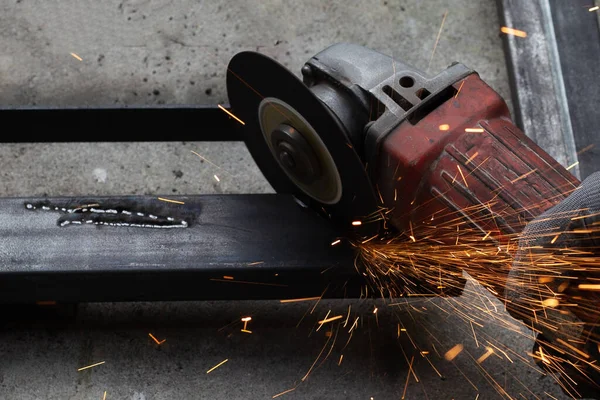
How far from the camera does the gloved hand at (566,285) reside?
1.69 meters

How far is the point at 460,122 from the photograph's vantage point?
7.13 ft

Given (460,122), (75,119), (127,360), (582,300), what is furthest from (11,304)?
(582,300)

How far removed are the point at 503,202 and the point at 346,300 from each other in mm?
970

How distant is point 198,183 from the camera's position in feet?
10.4

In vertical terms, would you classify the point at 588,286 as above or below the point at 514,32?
below

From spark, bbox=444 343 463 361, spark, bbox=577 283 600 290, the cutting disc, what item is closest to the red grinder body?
the cutting disc

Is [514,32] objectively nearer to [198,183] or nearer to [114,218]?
[198,183]

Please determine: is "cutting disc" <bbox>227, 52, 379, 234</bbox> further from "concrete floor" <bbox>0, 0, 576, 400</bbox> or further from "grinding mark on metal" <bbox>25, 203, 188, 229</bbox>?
"concrete floor" <bbox>0, 0, 576, 400</bbox>

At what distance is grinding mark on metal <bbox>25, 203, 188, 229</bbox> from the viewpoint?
7.95ft

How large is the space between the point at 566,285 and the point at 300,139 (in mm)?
904

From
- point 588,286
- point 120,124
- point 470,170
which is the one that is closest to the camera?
point 588,286

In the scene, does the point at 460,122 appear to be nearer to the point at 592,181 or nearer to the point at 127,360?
the point at 592,181

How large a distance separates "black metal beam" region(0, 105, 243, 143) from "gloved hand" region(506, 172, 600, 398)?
1313 mm

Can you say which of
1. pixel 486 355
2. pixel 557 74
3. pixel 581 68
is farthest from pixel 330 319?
pixel 581 68
